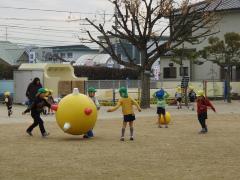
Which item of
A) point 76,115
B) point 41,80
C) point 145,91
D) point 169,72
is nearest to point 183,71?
point 169,72

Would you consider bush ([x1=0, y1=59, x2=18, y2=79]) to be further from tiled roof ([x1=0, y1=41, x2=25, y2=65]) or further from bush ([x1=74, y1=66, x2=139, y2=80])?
tiled roof ([x1=0, y1=41, x2=25, y2=65])

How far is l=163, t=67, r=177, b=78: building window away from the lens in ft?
177

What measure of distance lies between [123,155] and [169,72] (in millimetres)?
43058

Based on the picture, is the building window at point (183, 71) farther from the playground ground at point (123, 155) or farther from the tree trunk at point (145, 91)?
the playground ground at point (123, 155)

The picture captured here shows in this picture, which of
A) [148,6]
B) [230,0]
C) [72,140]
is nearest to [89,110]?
[72,140]

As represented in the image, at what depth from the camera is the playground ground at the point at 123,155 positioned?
9438mm

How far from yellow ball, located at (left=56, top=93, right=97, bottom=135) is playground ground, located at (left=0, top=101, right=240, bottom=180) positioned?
0.31 metres

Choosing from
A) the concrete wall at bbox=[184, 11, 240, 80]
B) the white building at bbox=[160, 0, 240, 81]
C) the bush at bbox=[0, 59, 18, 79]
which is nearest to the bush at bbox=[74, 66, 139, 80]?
the white building at bbox=[160, 0, 240, 81]

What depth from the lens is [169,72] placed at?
54375 millimetres

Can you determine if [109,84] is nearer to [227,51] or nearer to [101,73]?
[227,51]

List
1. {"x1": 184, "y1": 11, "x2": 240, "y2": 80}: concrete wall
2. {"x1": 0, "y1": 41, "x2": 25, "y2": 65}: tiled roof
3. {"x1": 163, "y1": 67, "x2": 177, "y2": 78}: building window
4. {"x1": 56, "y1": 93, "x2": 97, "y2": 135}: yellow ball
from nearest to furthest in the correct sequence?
{"x1": 56, "y1": 93, "x2": 97, "y2": 135}: yellow ball
{"x1": 184, "y1": 11, "x2": 240, "y2": 80}: concrete wall
{"x1": 163, "y1": 67, "x2": 177, "y2": 78}: building window
{"x1": 0, "y1": 41, "x2": 25, "y2": 65}: tiled roof

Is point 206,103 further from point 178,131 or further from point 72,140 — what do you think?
point 72,140

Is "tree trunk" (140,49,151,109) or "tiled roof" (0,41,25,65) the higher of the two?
"tiled roof" (0,41,25,65)

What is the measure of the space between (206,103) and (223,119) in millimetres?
5437
